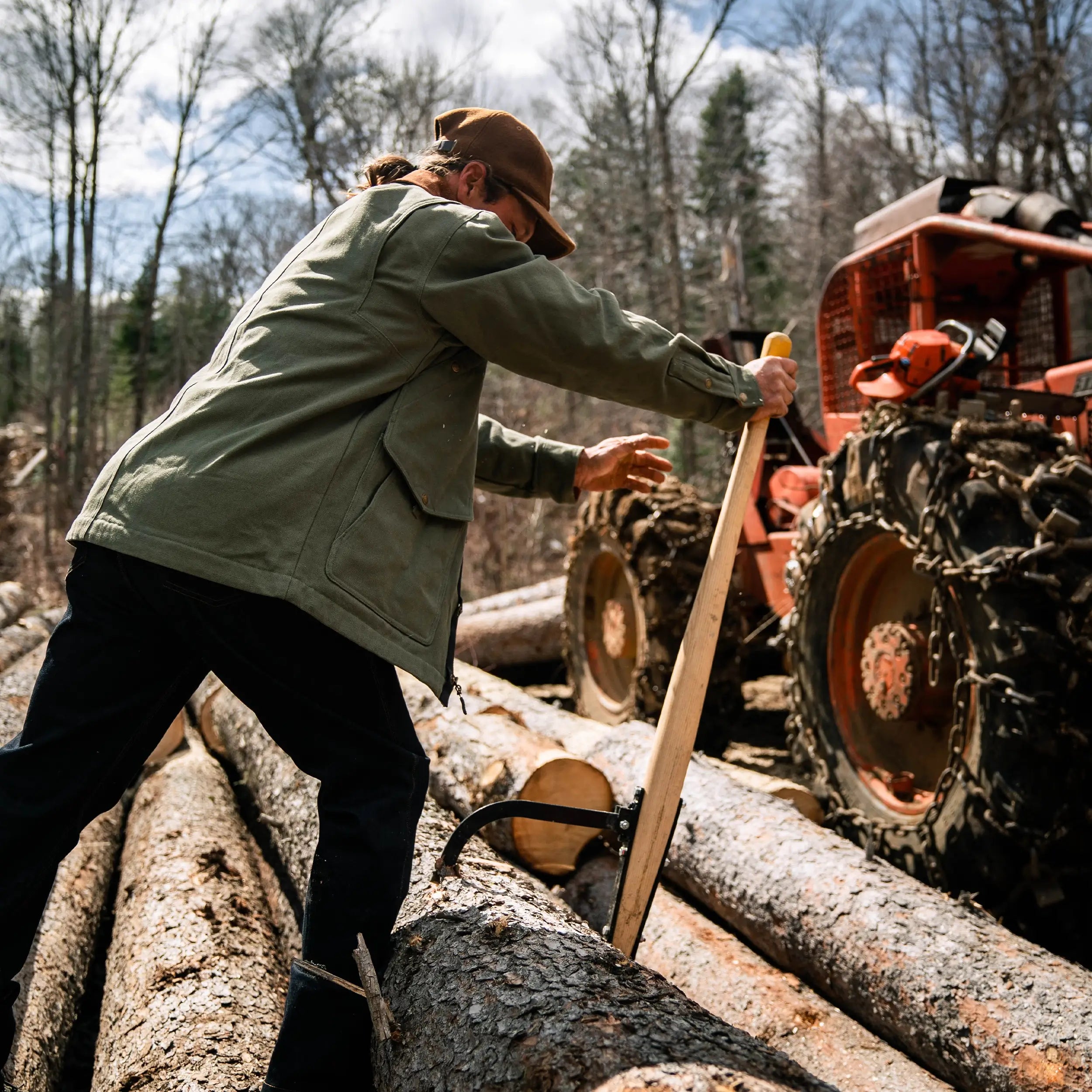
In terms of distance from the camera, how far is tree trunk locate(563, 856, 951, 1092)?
2518mm

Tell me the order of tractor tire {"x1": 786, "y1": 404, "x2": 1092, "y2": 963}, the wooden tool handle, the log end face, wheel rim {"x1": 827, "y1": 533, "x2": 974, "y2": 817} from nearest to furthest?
the wooden tool handle, tractor tire {"x1": 786, "y1": 404, "x2": 1092, "y2": 963}, the log end face, wheel rim {"x1": 827, "y1": 533, "x2": 974, "y2": 817}

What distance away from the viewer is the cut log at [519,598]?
8.21 m

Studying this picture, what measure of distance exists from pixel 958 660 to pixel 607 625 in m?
3.06

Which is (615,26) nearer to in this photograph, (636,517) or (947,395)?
(636,517)

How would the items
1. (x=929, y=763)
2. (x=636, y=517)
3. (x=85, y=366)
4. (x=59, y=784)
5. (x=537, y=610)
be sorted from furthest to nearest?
(x=85, y=366) < (x=537, y=610) < (x=636, y=517) < (x=929, y=763) < (x=59, y=784)

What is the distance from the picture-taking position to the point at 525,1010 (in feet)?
6.18

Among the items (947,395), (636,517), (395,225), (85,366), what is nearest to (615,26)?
(85,366)

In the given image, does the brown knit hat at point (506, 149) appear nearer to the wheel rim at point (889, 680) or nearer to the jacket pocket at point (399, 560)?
the jacket pocket at point (399, 560)

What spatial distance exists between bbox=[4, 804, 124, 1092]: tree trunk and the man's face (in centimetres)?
197

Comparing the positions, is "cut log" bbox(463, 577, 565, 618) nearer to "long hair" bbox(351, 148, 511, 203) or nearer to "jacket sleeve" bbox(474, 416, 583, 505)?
"jacket sleeve" bbox(474, 416, 583, 505)

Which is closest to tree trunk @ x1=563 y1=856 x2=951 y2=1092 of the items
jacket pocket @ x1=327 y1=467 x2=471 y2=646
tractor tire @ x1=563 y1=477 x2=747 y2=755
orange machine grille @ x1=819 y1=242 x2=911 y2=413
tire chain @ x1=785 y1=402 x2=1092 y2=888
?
tire chain @ x1=785 y1=402 x2=1092 y2=888

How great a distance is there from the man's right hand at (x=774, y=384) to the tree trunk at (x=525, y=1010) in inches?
48.4

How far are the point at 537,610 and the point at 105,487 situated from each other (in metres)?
5.78

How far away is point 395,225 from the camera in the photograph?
211 centimetres
